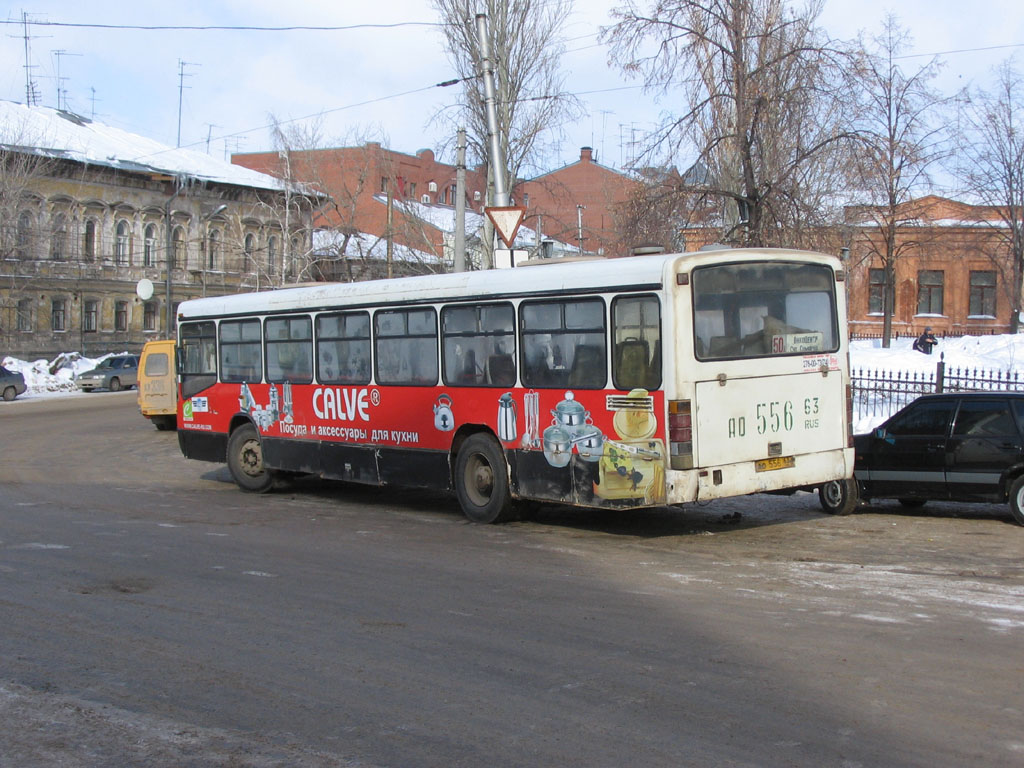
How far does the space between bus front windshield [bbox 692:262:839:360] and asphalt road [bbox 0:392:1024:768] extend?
196cm

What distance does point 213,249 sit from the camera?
62.4 m

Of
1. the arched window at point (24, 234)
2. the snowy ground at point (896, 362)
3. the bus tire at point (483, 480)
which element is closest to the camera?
the bus tire at point (483, 480)

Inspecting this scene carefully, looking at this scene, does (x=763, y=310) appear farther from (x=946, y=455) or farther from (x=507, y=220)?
(x=507, y=220)

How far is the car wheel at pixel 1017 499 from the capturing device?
11758 millimetres

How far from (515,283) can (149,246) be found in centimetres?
5088

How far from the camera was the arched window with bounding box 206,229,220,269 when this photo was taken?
204ft

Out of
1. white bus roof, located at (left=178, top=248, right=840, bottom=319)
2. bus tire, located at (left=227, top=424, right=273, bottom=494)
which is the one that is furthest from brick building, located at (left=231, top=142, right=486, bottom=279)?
white bus roof, located at (left=178, top=248, right=840, bottom=319)

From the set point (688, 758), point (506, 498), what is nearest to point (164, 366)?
point (506, 498)

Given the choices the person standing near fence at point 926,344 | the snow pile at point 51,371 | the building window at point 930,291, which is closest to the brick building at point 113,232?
the snow pile at point 51,371

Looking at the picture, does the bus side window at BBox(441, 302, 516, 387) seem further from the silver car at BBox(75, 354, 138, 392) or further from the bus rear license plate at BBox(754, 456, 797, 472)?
the silver car at BBox(75, 354, 138, 392)

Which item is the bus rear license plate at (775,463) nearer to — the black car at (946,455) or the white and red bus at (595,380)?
the white and red bus at (595,380)

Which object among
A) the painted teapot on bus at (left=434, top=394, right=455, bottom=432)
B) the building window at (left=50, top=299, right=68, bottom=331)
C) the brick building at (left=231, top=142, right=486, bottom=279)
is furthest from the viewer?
the building window at (left=50, top=299, right=68, bottom=331)

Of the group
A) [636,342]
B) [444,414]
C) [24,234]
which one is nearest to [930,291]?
[24,234]

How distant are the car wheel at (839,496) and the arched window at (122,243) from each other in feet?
165
